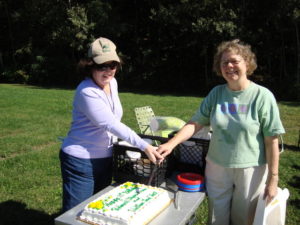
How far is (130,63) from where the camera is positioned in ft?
73.8

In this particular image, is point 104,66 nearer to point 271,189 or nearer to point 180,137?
point 180,137

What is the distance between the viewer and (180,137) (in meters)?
2.52

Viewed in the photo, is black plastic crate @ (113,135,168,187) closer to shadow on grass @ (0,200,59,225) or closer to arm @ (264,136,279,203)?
arm @ (264,136,279,203)

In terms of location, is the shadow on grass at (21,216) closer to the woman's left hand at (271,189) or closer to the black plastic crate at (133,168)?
the black plastic crate at (133,168)

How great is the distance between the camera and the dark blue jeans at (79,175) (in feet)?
8.39

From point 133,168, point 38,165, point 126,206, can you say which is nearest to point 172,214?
point 126,206

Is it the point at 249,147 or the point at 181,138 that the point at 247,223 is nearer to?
the point at 249,147

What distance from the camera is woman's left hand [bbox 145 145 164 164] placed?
2.31 meters

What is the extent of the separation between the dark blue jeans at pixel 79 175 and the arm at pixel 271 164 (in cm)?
121

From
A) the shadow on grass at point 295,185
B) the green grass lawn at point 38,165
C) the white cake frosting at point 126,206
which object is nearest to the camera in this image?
the white cake frosting at point 126,206

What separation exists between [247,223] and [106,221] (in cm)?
113

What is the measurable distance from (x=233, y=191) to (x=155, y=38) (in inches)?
821

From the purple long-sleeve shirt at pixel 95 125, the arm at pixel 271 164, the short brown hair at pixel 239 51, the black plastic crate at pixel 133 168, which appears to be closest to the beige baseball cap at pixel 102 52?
the purple long-sleeve shirt at pixel 95 125

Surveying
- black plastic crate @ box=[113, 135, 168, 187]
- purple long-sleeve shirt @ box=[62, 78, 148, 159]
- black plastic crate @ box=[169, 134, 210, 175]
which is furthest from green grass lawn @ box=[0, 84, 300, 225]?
purple long-sleeve shirt @ box=[62, 78, 148, 159]
